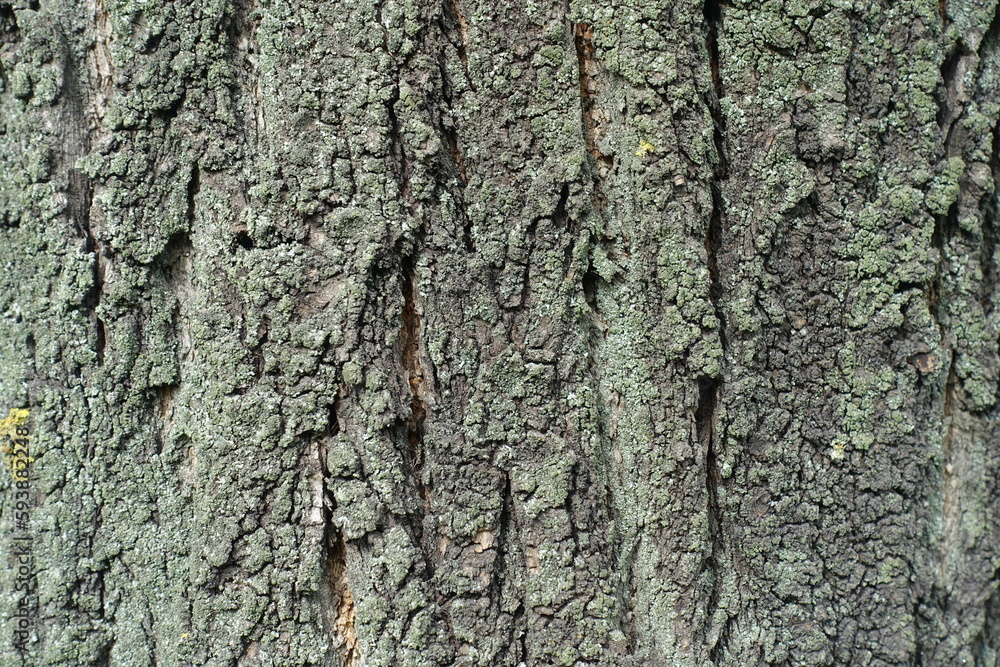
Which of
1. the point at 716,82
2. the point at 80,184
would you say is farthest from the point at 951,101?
the point at 80,184

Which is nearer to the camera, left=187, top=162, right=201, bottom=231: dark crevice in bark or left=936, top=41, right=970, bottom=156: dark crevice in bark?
left=187, top=162, right=201, bottom=231: dark crevice in bark

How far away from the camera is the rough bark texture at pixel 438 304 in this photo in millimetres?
1104

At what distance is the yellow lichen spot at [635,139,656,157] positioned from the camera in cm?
114

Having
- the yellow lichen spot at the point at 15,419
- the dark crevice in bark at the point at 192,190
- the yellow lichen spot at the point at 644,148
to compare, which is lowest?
Result: the yellow lichen spot at the point at 15,419

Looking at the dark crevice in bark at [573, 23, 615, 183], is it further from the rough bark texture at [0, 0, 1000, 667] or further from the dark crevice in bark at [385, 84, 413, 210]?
the dark crevice in bark at [385, 84, 413, 210]

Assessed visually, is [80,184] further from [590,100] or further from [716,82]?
[716,82]

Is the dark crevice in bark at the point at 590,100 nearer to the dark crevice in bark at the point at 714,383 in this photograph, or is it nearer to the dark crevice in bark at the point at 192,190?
the dark crevice in bark at the point at 714,383

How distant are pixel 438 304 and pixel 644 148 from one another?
444mm

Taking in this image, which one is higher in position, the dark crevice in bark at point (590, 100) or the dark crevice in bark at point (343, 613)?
the dark crevice in bark at point (590, 100)

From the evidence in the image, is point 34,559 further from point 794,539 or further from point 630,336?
point 794,539

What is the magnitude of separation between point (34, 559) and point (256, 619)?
0.42 m

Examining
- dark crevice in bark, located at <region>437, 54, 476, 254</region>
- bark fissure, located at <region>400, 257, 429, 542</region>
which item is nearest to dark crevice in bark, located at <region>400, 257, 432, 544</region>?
bark fissure, located at <region>400, 257, 429, 542</region>

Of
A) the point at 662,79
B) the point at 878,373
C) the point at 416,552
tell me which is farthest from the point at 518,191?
the point at 878,373

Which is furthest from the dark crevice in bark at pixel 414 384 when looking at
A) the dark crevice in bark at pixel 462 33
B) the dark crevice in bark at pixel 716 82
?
the dark crevice in bark at pixel 716 82
